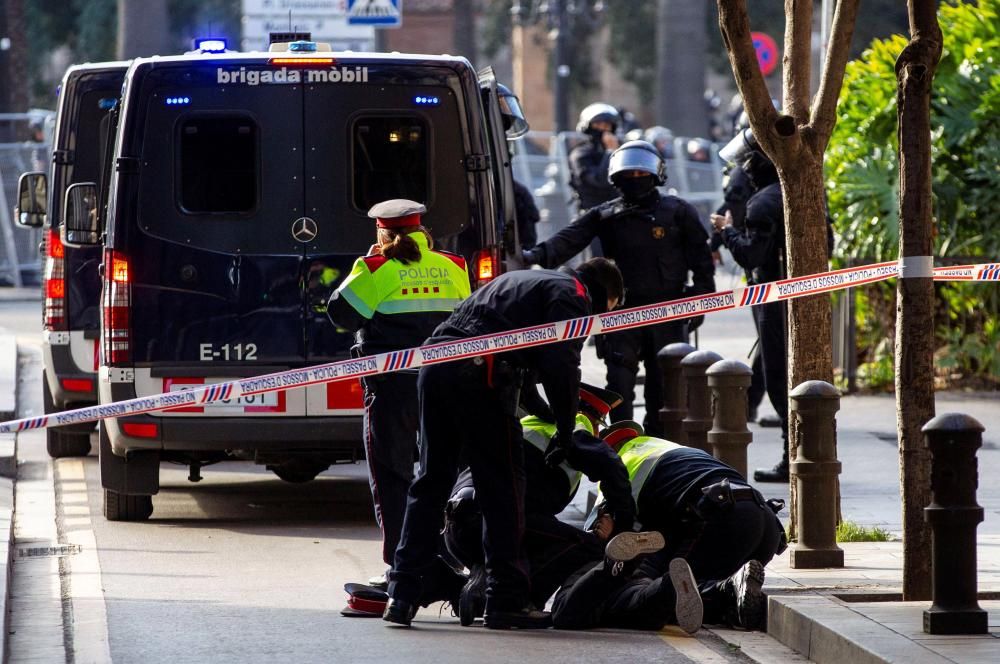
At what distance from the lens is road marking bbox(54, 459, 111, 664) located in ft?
22.3

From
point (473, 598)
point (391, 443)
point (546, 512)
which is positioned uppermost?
point (391, 443)

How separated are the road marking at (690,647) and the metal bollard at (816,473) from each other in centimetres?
93

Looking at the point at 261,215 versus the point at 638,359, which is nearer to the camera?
the point at 261,215

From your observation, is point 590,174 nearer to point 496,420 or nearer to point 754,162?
point 754,162

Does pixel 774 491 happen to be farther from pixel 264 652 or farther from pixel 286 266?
pixel 264 652

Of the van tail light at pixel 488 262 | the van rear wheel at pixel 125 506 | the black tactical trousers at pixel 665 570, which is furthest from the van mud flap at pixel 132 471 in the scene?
the black tactical trousers at pixel 665 570

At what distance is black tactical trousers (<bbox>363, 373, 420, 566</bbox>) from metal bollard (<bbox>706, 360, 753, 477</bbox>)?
1.55 m

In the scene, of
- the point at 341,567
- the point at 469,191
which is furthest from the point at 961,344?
the point at 341,567

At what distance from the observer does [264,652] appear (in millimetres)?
6648

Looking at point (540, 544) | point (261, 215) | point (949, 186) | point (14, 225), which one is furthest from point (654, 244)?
point (14, 225)

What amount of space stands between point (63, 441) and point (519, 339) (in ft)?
20.1

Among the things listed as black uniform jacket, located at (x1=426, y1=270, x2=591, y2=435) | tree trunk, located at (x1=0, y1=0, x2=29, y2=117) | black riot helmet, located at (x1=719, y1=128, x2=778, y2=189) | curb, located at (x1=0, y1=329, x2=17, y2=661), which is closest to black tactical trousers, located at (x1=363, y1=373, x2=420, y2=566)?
black uniform jacket, located at (x1=426, y1=270, x2=591, y2=435)

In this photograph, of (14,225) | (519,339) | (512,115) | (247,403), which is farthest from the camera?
(14,225)

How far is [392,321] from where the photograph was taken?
296 inches
